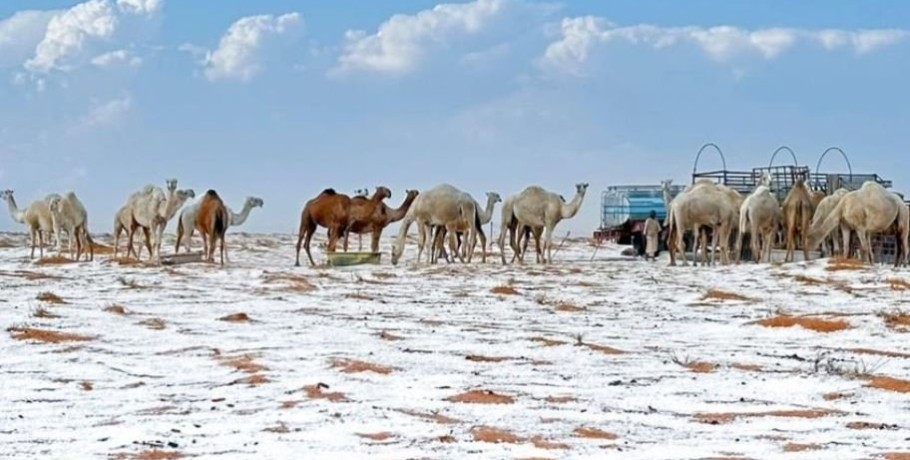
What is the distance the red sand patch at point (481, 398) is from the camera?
7926 mm

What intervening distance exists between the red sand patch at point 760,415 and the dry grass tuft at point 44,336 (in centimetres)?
608

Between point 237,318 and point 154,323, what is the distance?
2.84 ft

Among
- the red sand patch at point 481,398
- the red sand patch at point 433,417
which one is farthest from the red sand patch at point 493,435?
the red sand patch at point 481,398

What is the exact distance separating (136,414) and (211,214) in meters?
22.3

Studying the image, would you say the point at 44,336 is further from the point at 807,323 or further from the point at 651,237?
the point at 651,237

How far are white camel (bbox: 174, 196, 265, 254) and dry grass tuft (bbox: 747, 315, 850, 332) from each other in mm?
19423

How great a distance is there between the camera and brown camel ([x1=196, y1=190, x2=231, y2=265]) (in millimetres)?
29688

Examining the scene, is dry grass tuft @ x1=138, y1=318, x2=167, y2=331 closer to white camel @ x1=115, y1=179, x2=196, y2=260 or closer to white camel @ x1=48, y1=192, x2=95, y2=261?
white camel @ x1=115, y1=179, x2=196, y2=260

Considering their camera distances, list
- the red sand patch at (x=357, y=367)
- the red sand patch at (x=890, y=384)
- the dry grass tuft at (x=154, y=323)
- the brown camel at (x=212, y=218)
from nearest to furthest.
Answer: the red sand patch at (x=890, y=384), the red sand patch at (x=357, y=367), the dry grass tuft at (x=154, y=323), the brown camel at (x=212, y=218)

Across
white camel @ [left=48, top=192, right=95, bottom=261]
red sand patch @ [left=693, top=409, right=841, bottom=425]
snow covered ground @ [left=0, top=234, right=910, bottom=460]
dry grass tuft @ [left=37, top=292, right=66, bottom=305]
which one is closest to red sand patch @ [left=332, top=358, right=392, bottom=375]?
snow covered ground @ [left=0, top=234, right=910, bottom=460]

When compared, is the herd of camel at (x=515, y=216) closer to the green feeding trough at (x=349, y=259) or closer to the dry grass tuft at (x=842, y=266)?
the green feeding trough at (x=349, y=259)

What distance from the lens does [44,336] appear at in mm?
11508

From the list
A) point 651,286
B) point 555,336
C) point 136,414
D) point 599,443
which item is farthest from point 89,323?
point 651,286

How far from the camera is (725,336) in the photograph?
39.3 feet
